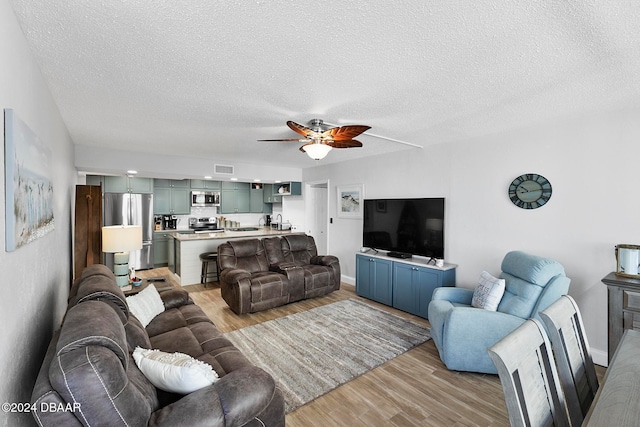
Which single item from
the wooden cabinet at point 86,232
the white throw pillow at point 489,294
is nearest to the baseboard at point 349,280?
the white throw pillow at point 489,294

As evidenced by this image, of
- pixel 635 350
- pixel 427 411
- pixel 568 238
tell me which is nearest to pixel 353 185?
pixel 568 238

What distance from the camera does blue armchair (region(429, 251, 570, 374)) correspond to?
249 centimetres

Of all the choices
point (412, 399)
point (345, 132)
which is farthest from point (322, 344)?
point (345, 132)

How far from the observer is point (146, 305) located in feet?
8.52

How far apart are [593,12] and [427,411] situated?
2583 millimetres

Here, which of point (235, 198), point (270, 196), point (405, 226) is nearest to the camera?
point (405, 226)

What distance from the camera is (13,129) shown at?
1186mm

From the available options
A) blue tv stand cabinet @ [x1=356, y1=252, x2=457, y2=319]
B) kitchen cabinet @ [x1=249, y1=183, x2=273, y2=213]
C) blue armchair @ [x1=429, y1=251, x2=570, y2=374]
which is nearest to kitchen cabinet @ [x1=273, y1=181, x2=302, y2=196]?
kitchen cabinet @ [x1=249, y1=183, x2=273, y2=213]

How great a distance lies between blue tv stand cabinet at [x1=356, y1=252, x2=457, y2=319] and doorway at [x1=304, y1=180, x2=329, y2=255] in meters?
1.92

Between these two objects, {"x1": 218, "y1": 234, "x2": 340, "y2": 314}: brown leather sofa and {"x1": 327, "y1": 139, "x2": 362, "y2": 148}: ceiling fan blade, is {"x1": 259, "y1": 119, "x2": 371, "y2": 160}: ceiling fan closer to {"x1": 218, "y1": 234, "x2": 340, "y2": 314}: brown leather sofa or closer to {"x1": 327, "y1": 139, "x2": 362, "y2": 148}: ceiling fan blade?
{"x1": 327, "y1": 139, "x2": 362, "y2": 148}: ceiling fan blade

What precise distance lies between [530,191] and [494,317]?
5.11 feet

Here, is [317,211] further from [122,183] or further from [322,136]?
[122,183]

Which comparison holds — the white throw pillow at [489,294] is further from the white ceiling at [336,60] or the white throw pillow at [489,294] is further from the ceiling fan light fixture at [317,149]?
the ceiling fan light fixture at [317,149]

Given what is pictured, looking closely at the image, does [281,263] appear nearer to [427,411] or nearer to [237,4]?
[427,411]
